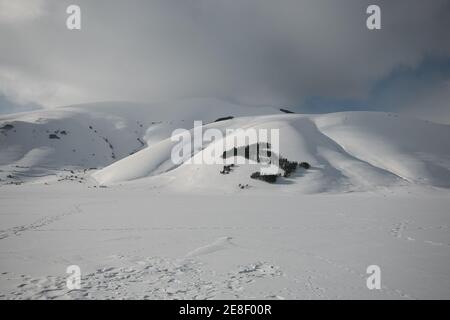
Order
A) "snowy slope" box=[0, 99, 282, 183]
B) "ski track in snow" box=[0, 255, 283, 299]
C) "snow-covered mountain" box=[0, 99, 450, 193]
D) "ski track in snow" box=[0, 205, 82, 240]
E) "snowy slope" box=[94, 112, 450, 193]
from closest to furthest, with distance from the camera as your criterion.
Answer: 1. "ski track in snow" box=[0, 255, 283, 299]
2. "ski track in snow" box=[0, 205, 82, 240]
3. "snowy slope" box=[94, 112, 450, 193]
4. "snow-covered mountain" box=[0, 99, 450, 193]
5. "snowy slope" box=[0, 99, 282, 183]

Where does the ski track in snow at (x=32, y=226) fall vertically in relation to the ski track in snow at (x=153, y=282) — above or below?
below

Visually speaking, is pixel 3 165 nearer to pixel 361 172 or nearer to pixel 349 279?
pixel 361 172

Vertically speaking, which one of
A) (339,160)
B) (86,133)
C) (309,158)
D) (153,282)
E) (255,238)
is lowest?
(86,133)

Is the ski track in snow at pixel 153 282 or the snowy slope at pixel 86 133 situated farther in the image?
the snowy slope at pixel 86 133

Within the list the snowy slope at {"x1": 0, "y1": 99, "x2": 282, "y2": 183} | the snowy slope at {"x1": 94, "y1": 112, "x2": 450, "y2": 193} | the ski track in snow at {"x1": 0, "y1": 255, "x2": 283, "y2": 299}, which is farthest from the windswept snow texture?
the snowy slope at {"x1": 0, "y1": 99, "x2": 282, "y2": 183}

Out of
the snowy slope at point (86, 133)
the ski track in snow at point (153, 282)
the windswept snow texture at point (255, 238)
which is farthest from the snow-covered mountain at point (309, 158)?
the ski track in snow at point (153, 282)

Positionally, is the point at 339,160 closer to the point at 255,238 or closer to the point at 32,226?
the point at 255,238

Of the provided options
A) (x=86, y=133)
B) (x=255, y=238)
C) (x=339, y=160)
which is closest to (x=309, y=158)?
(x=339, y=160)

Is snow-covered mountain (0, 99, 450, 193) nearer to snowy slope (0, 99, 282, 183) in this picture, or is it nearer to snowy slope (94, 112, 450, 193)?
snowy slope (94, 112, 450, 193)

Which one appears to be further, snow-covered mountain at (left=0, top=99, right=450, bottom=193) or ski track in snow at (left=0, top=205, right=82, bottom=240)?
snow-covered mountain at (left=0, top=99, right=450, bottom=193)

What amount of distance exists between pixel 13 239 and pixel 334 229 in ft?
39.8

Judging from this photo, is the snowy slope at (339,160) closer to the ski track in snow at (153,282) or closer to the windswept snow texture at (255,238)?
the windswept snow texture at (255,238)

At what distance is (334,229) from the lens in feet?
36.8
